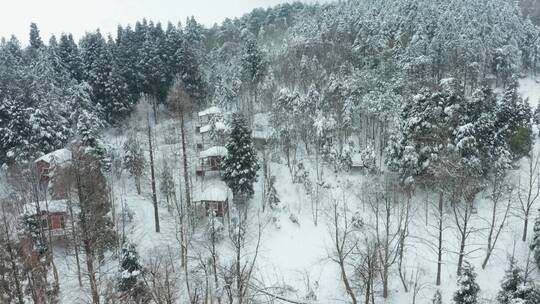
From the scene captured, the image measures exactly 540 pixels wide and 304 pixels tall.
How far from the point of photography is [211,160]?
40.5m

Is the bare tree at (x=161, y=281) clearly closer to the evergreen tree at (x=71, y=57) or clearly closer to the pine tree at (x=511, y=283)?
the pine tree at (x=511, y=283)

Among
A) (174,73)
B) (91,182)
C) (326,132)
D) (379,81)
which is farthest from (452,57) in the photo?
(91,182)

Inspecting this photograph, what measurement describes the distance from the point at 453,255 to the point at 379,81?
25618 mm

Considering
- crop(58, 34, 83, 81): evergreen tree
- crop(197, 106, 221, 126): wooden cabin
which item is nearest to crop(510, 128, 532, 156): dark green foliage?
crop(197, 106, 221, 126): wooden cabin

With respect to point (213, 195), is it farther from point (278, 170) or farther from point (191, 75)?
point (191, 75)

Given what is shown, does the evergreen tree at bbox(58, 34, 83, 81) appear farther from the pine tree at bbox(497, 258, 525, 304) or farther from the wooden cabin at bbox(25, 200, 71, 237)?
the pine tree at bbox(497, 258, 525, 304)

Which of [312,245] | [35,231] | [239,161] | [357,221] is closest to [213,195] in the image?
[239,161]

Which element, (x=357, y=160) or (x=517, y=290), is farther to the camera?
(x=357, y=160)

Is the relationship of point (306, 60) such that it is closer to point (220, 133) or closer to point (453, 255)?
point (220, 133)

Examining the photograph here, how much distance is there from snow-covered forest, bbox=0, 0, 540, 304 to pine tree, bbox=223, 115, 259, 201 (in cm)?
12

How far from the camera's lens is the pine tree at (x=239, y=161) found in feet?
116

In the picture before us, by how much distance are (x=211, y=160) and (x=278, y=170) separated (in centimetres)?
649

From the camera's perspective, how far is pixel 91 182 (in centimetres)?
2598

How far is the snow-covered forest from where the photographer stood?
26312mm
